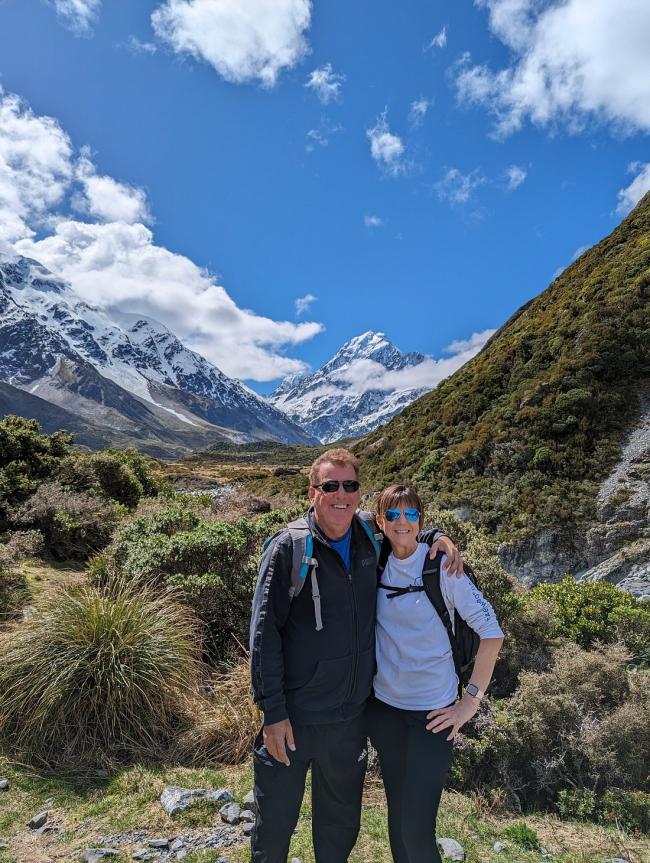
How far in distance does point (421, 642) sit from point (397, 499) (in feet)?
2.56

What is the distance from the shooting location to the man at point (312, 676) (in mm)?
2436

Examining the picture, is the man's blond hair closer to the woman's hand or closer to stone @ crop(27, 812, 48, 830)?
the woman's hand

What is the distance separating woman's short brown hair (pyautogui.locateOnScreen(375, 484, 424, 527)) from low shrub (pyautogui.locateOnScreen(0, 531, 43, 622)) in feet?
20.9

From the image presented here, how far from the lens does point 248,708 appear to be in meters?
4.76

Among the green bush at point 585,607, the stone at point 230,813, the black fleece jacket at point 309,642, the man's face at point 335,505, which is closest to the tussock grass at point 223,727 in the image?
the stone at point 230,813

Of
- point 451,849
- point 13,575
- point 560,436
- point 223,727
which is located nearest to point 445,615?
point 451,849

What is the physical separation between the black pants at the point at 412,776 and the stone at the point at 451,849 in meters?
1.05

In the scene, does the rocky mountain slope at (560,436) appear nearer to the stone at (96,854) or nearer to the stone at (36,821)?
the stone at (96,854)

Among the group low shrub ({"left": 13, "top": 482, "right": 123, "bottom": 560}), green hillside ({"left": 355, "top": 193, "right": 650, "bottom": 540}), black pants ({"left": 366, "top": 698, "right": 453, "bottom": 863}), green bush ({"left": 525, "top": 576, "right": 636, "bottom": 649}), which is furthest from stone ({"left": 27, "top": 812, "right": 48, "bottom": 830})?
green hillside ({"left": 355, "top": 193, "right": 650, "bottom": 540})

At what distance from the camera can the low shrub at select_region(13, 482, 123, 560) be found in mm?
10773

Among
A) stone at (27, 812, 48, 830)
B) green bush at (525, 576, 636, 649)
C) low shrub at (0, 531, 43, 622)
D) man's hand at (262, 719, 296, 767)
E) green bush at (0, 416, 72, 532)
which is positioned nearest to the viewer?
man's hand at (262, 719, 296, 767)

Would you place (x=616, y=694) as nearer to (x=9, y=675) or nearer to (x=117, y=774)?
(x=117, y=774)

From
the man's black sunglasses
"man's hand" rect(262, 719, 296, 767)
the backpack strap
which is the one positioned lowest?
"man's hand" rect(262, 719, 296, 767)

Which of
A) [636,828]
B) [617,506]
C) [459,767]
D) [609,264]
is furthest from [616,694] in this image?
[609,264]
